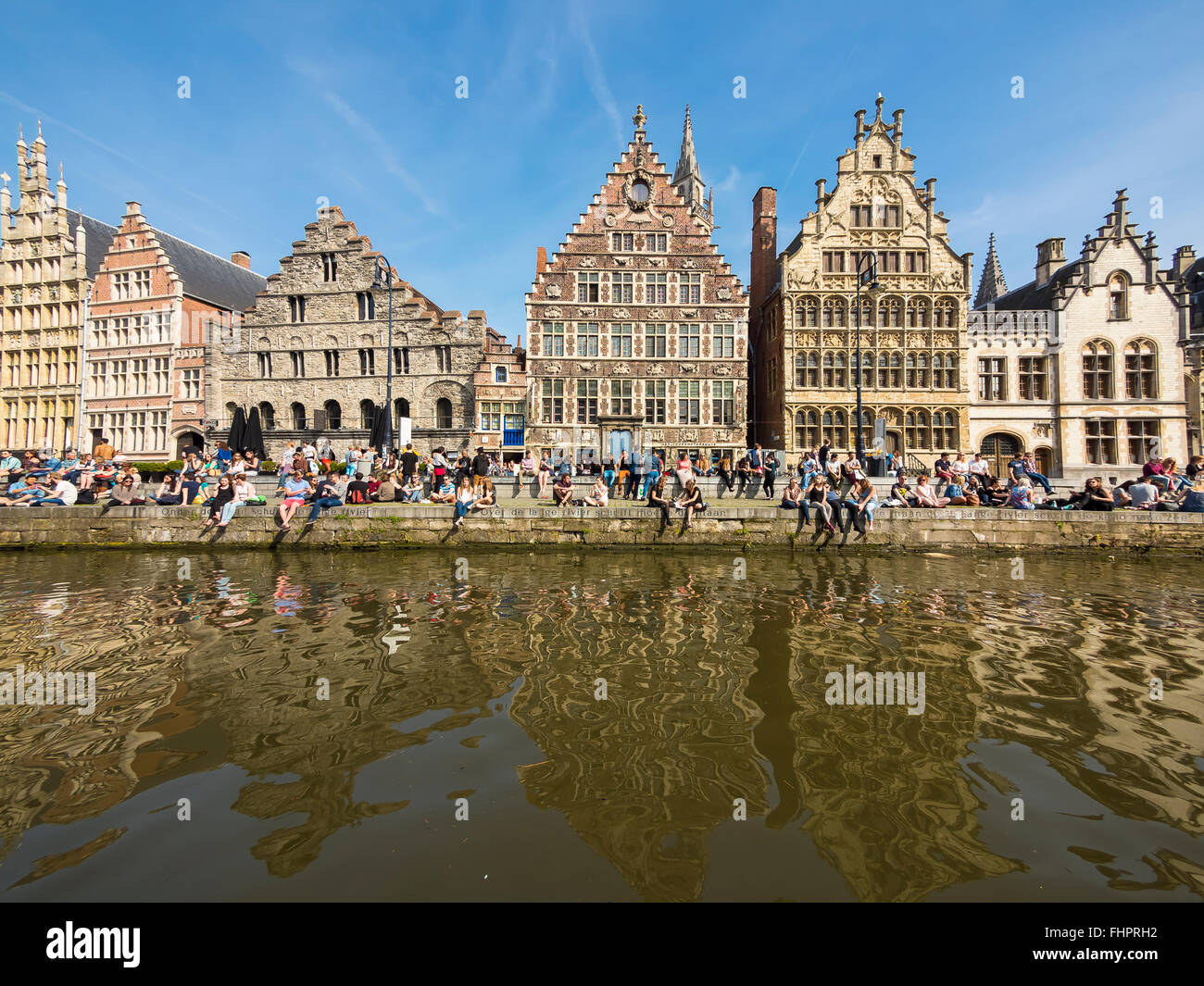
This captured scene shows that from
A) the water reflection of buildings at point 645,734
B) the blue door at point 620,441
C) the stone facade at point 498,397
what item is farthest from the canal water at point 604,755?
the stone facade at point 498,397

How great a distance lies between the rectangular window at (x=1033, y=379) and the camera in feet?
96.2

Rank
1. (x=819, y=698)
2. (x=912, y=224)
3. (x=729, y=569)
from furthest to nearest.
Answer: (x=912, y=224) → (x=729, y=569) → (x=819, y=698)

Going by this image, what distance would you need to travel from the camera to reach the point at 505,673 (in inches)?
207

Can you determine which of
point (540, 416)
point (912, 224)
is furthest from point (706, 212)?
point (540, 416)

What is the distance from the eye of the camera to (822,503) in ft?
44.7

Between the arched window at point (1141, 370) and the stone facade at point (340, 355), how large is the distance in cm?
3336

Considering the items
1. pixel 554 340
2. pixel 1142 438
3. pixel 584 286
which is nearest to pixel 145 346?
pixel 554 340

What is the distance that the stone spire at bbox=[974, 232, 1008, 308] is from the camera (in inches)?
1700

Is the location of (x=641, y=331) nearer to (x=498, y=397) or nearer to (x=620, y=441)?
(x=620, y=441)

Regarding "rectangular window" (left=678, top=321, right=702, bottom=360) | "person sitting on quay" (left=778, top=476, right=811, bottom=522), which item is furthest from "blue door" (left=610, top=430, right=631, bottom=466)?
"person sitting on quay" (left=778, top=476, right=811, bottom=522)

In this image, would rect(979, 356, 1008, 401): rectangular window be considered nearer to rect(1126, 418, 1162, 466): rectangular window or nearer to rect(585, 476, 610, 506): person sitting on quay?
rect(1126, 418, 1162, 466): rectangular window
